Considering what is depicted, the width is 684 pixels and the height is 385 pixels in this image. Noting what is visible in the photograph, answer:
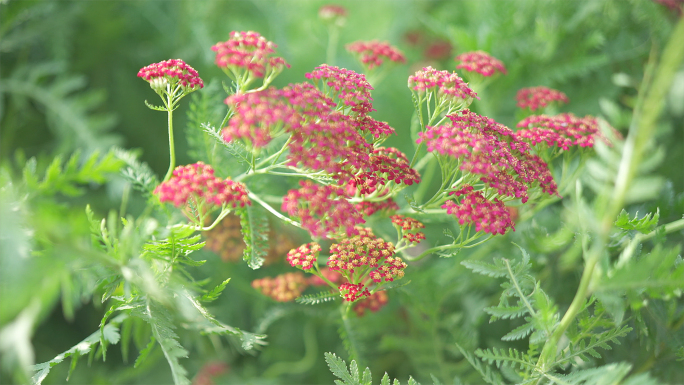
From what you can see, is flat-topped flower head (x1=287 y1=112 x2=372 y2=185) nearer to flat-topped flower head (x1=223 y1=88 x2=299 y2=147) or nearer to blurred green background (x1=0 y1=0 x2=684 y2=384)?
flat-topped flower head (x1=223 y1=88 x2=299 y2=147)

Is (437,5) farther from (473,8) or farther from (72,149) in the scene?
(72,149)

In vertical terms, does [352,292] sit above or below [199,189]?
below

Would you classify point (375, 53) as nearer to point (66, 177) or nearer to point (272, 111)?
point (272, 111)

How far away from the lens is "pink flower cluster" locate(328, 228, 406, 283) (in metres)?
0.75

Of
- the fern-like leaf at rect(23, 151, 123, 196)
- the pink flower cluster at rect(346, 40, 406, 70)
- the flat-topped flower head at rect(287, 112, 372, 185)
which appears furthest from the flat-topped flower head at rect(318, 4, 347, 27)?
the fern-like leaf at rect(23, 151, 123, 196)

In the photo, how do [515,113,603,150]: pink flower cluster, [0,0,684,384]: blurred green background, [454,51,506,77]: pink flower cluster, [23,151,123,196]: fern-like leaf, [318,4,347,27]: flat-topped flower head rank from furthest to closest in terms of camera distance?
[318,4,347,27]: flat-topped flower head < [0,0,684,384]: blurred green background < [454,51,506,77]: pink flower cluster < [515,113,603,150]: pink flower cluster < [23,151,123,196]: fern-like leaf

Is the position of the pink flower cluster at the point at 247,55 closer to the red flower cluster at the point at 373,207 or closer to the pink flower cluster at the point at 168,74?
the pink flower cluster at the point at 168,74

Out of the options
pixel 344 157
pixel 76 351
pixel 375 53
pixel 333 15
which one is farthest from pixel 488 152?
pixel 333 15

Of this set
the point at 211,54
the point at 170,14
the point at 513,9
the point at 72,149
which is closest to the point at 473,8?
the point at 513,9

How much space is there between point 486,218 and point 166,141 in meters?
1.20

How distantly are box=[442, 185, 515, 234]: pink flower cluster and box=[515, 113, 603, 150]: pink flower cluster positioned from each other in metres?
0.17

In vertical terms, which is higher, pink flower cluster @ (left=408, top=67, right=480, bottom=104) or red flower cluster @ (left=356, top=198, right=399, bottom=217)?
pink flower cluster @ (left=408, top=67, right=480, bottom=104)

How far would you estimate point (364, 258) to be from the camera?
760 millimetres

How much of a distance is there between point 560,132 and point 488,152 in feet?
0.85
